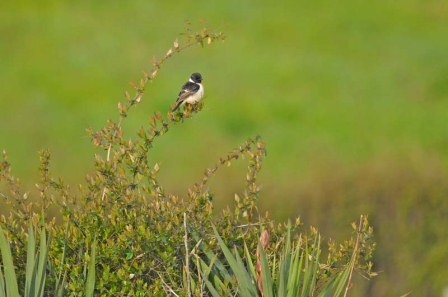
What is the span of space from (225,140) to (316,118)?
8.45ft

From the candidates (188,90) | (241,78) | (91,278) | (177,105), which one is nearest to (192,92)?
(188,90)

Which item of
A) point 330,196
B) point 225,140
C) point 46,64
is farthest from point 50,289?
point 46,64

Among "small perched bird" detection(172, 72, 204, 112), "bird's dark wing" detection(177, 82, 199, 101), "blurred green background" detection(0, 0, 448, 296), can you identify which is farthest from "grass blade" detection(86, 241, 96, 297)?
"blurred green background" detection(0, 0, 448, 296)

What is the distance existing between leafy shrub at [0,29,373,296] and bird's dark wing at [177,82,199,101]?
1.73m

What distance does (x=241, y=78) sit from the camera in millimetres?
27906

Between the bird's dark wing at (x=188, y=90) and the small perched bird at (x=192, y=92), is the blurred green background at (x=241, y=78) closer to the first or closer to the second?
the small perched bird at (x=192, y=92)

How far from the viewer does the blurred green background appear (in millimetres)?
23828

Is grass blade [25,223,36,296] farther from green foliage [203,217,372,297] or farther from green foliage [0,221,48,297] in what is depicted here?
green foliage [203,217,372,297]

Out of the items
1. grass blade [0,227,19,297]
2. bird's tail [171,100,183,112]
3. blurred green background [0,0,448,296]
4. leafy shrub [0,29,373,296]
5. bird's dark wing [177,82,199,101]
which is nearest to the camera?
grass blade [0,227,19,297]

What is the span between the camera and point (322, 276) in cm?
721

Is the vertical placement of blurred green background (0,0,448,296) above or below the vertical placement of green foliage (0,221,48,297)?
above

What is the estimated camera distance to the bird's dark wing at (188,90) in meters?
9.12

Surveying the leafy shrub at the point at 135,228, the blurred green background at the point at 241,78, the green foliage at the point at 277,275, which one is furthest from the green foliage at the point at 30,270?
the blurred green background at the point at 241,78

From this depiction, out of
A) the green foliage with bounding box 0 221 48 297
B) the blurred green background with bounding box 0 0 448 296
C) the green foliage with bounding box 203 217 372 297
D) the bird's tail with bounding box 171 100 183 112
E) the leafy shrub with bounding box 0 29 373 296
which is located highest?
the blurred green background with bounding box 0 0 448 296
